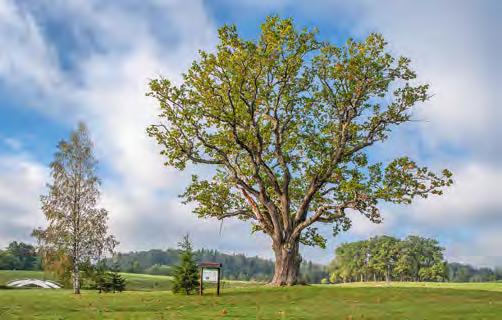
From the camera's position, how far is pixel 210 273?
113 feet

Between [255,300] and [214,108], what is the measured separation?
1601cm

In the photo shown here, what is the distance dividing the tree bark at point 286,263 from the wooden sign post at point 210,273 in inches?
312

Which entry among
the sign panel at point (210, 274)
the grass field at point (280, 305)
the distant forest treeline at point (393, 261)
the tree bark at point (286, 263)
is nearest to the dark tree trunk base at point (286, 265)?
the tree bark at point (286, 263)

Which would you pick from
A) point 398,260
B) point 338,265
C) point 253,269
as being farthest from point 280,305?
point 253,269

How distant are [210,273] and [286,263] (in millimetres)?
8848

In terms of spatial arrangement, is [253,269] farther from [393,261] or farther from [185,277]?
[185,277]

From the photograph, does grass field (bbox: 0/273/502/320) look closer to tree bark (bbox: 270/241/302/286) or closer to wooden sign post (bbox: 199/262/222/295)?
wooden sign post (bbox: 199/262/222/295)

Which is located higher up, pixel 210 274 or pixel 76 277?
pixel 210 274

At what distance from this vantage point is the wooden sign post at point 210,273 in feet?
112

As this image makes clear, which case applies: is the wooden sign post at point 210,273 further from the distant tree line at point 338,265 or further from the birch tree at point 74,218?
the distant tree line at point 338,265

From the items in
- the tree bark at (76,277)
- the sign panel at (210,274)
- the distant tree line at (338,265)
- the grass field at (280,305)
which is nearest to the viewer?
the grass field at (280,305)

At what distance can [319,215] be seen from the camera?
1683 inches

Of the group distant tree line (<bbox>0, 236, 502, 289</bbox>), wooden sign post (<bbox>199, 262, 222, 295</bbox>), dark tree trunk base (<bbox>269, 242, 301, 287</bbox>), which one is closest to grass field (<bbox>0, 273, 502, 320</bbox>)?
wooden sign post (<bbox>199, 262, 222, 295</bbox>)

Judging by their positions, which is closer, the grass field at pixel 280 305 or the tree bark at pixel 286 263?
the grass field at pixel 280 305
